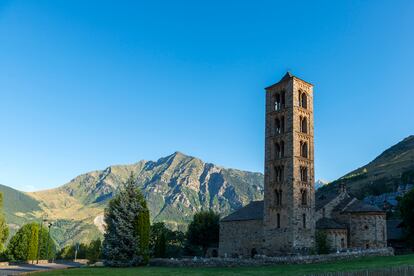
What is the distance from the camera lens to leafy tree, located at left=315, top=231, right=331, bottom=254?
48.7 metres

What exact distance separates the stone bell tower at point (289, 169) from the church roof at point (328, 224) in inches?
72.3

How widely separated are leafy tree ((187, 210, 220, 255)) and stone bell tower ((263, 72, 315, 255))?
758 inches

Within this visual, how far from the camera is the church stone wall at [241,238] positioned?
5534 centimetres

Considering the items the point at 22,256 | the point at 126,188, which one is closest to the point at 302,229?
the point at 126,188

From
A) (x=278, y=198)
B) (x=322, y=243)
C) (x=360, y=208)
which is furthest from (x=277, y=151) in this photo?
Result: (x=360, y=208)

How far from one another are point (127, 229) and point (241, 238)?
1806 cm

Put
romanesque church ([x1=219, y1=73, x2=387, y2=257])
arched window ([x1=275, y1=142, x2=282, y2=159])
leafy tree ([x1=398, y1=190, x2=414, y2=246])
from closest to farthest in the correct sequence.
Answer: romanesque church ([x1=219, y1=73, x2=387, y2=257])
arched window ([x1=275, y1=142, x2=282, y2=159])
leafy tree ([x1=398, y1=190, x2=414, y2=246])

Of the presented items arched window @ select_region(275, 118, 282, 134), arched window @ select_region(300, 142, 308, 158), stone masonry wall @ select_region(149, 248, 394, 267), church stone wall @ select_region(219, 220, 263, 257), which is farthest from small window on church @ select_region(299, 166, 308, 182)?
stone masonry wall @ select_region(149, 248, 394, 267)

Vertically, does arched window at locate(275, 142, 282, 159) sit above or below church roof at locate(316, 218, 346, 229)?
above

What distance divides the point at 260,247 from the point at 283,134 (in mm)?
14703

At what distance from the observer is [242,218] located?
2292 inches

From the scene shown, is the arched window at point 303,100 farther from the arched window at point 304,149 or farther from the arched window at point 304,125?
the arched window at point 304,149

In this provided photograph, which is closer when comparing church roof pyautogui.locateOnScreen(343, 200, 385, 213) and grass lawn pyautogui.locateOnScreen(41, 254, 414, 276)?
grass lawn pyautogui.locateOnScreen(41, 254, 414, 276)

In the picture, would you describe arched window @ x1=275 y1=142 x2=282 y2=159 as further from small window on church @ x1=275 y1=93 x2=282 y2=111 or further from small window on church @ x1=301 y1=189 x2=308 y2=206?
small window on church @ x1=301 y1=189 x2=308 y2=206
